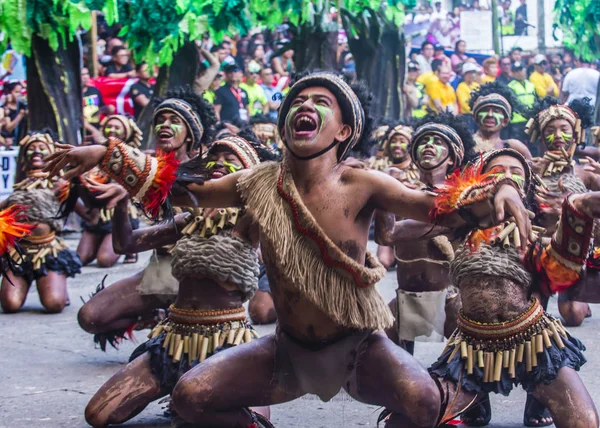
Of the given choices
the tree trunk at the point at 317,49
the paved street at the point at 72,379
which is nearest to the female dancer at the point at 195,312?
the paved street at the point at 72,379

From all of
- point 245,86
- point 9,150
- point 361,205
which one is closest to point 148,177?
point 361,205

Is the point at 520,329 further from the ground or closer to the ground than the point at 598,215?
closer to the ground

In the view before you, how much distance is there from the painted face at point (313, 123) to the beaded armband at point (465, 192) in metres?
0.55

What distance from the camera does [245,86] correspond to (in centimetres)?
1440

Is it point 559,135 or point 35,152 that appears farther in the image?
point 35,152

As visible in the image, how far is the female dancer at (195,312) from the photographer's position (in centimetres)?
507

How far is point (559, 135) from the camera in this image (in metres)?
7.71

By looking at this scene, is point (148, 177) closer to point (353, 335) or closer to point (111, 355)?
point (353, 335)

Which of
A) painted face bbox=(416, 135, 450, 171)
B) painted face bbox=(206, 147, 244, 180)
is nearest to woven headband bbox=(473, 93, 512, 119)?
painted face bbox=(416, 135, 450, 171)

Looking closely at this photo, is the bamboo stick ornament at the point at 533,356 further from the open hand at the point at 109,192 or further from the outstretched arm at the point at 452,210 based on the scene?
the open hand at the point at 109,192

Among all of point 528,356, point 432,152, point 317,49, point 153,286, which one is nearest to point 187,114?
point 153,286

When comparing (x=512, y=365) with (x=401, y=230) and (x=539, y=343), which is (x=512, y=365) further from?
(x=401, y=230)

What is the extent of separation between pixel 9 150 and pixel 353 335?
8.89 m

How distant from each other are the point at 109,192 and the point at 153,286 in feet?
5.87
